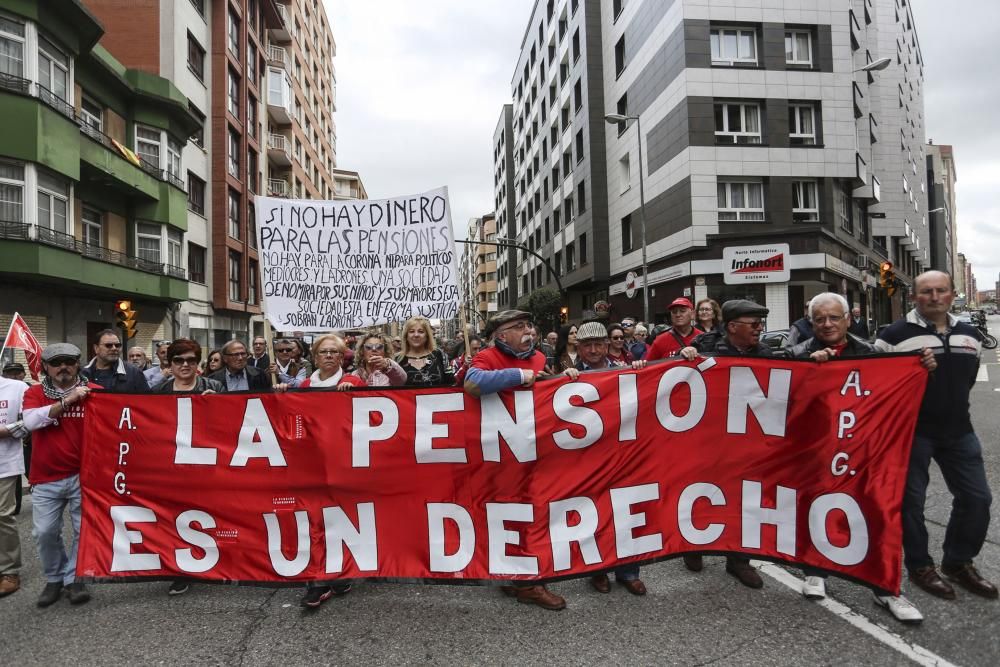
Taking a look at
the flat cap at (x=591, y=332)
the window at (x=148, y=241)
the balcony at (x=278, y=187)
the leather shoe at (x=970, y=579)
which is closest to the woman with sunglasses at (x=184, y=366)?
the flat cap at (x=591, y=332)

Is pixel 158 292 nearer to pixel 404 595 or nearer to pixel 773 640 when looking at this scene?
pixel 404 595

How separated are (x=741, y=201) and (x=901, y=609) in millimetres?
21219

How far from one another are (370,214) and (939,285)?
4.29 meters

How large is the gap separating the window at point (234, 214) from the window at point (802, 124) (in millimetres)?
24846

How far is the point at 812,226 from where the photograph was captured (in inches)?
824

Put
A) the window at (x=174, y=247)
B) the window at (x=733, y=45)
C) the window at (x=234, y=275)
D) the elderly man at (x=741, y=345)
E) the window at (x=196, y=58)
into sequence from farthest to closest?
1. the window at (x=234, y=275)
2. the window at (x=196, y=58)
3. the window at (x=733, y=45)
4. the window at (x=174, y=247)
5. the elderly man at (x=741, y=345)

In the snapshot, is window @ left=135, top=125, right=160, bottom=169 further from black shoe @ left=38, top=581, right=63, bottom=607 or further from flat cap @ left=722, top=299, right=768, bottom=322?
flat cap @ left=722, top=299, right=768, bottom=322

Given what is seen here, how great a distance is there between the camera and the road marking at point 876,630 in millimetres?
2795

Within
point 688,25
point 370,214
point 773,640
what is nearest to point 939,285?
point 773,640

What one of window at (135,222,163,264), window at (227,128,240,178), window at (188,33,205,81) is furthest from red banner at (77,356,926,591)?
window at (227,128,240,178)

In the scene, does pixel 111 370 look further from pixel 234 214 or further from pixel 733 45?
pixel 234 214

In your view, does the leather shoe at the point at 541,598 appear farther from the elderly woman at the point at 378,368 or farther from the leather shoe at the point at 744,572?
the elderly woman at the point at 378,368

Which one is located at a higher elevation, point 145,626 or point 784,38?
point 784,38

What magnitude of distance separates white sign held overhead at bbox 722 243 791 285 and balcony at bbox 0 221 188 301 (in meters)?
20.2
